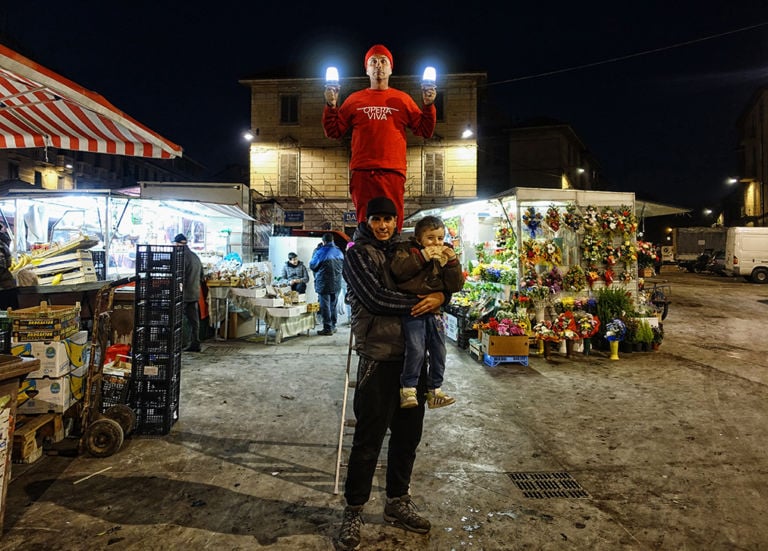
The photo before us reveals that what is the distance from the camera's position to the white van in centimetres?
2091

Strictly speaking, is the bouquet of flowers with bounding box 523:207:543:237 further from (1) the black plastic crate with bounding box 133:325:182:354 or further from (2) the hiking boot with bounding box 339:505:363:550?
(2) the hiking boot with bounding box 339:505:363:550

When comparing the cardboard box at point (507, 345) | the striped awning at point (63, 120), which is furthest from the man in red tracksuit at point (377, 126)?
the cardboard box at point (507, 345)

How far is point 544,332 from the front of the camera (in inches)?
301

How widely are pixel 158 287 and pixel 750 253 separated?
26168 millimetres

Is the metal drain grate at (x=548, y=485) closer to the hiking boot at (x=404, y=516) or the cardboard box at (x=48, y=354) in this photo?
the hiking boot at (x=404, y=516)

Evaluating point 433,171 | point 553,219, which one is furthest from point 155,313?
point 433,171

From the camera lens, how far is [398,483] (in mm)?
2871

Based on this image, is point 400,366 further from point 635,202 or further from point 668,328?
point 668,328

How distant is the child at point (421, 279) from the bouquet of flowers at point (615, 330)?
600 centimetres

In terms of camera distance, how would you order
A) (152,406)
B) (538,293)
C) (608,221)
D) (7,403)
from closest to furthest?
(7,403), (152,406), (538,293), (608,221)

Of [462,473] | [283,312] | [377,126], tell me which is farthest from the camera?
[283,312]

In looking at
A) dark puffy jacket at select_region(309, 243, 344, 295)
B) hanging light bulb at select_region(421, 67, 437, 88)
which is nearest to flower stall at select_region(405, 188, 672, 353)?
dark puffy jacket at select_region(309, 243, 344, 295)

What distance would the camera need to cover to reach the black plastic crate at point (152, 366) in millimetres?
4285

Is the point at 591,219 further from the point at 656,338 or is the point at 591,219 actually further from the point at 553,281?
the point at 656,338
